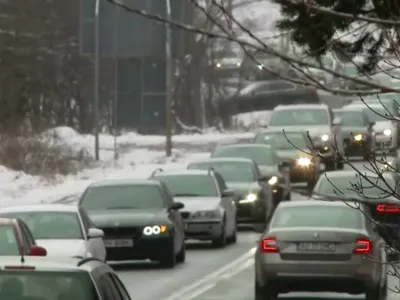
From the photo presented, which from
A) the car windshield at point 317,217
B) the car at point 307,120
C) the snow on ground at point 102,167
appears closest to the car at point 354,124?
the car at point 307,120

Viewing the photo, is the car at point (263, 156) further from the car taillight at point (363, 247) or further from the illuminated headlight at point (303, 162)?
the car taillight at point (363, 247)

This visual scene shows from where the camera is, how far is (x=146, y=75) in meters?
55.7

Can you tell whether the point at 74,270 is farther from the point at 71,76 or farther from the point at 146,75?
the point at 71,76

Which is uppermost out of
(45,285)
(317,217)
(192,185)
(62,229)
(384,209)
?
(384,209)

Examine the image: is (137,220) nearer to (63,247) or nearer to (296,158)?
(63,247)

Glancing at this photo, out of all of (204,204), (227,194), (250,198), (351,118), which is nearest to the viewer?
(204,204)

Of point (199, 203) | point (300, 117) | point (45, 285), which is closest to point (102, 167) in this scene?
point (300, 117)

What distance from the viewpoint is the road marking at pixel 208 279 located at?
2081 cm

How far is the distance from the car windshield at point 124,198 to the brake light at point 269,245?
648 centimetres

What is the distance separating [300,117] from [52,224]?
26.1 metres

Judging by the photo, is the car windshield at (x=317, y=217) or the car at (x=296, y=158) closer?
the car windshield at (x=317, y=217)

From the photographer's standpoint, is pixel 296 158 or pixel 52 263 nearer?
pixel 52 263

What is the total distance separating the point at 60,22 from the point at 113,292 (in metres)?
55.1

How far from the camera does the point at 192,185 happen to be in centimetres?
3002
